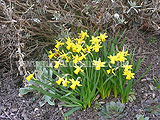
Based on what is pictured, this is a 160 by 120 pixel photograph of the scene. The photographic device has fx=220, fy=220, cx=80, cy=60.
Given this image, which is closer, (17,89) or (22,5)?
(17,89)

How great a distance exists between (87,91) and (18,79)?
Result: 1100mm

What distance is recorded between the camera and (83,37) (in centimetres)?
235

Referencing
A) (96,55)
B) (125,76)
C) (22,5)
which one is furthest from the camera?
(22,5)

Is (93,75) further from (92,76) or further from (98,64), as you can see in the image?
(98,64)

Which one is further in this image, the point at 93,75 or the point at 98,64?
the point at 93,75

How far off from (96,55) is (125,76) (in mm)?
368

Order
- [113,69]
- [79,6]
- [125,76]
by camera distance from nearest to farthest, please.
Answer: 1. [113,69]
2. [125,76]
3. [79,6]

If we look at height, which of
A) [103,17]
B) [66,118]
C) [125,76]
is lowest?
[66,118]

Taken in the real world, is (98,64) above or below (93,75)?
above

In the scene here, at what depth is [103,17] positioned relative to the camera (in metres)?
2.79

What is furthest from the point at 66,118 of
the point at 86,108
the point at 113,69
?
the point at 113,69

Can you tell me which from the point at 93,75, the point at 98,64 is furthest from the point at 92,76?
the point at 98,64

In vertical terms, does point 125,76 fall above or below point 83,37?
below

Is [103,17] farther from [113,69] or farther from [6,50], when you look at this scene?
[6,50]
